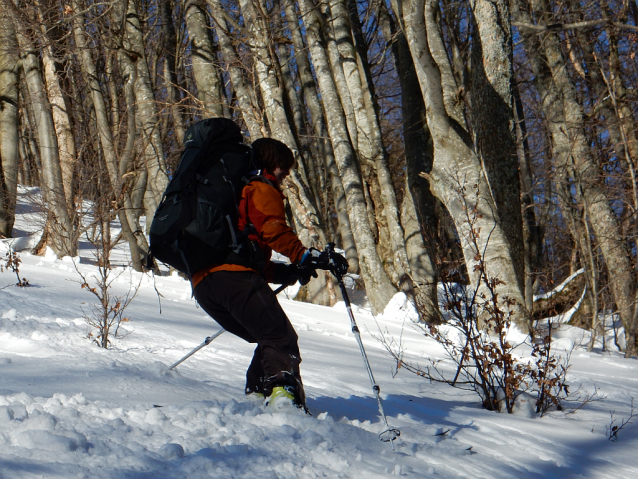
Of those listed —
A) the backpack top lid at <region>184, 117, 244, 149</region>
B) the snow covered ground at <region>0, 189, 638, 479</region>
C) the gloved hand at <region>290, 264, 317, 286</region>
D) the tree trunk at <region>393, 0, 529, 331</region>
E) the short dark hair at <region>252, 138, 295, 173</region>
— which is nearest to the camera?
the snow covered ground at <region>0, 189, 638, 479</region>

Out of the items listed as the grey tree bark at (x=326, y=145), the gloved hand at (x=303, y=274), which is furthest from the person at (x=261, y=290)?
the grey tree bark at (x=326, y=145)

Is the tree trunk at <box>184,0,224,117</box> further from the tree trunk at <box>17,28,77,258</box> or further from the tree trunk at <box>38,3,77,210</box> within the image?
the tree trunk at <box>38,3,77,210</box>

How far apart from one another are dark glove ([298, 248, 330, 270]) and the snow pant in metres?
0.23

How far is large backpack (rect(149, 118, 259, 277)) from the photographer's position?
270 cm

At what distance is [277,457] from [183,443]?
0.36 meters

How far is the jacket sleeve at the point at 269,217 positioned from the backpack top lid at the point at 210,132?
11.4 inches

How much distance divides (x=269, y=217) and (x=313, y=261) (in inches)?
13.5

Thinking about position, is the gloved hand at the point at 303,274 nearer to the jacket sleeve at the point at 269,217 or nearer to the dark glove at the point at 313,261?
the dark glove at the point at 313,261

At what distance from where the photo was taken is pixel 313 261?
295cm

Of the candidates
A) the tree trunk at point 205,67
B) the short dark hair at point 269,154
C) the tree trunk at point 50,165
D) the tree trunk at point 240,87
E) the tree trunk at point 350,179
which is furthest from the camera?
the tree trunk at point 50,165

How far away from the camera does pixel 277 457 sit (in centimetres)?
219

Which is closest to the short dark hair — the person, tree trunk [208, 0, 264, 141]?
the person

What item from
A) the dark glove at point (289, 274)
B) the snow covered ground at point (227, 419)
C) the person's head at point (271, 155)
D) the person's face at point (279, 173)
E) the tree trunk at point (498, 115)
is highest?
the tree trunk at point (498, 115)

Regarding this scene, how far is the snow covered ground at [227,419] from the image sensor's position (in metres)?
2.04
